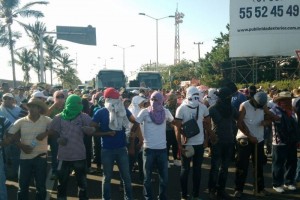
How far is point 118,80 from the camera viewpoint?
24875mm

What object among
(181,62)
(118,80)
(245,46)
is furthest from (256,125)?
(181,62)

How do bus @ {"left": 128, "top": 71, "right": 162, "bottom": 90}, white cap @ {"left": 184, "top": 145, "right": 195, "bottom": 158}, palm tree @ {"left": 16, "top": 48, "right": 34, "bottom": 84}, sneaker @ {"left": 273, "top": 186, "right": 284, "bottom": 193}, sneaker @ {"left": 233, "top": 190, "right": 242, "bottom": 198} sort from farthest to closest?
palm tree @ {"left": 16, "top": 48, "right": 34, "bottom": 84}
bus @ {"left": 128, "top": 71, "right": 162, "bottom": 90}
sneaker @ {"left": 273, "top": 186, "right": 284, "bottom": 193}
sneaker @ {"left": 233, "top": 190, "right": 242, "bottom": 198}
white cap @ {"left": 184, "top": 145, "right": 195, "bottom": 158}

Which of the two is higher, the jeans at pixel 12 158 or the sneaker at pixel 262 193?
the jeans at pixel 12 158

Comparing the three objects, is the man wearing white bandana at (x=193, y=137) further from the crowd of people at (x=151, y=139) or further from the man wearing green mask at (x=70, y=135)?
the man wearing green mask at (x=70, y=135)

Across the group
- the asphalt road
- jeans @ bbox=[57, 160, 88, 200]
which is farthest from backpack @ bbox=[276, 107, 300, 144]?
jeans @ bbox=[57, 160, 88, 200]

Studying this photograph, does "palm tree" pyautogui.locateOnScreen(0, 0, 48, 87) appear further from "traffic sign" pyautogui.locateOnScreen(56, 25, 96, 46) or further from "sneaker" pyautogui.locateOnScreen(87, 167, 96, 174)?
"sneaker" pyautogui.locateOnScreen(87, 167, 96, 174)

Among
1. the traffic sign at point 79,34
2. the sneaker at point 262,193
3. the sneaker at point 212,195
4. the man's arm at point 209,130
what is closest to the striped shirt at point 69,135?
the man's arm at point 209,130

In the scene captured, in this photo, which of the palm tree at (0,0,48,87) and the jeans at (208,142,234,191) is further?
the palm tree at (0,0,48,87)

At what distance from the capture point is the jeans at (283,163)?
7.38 metres

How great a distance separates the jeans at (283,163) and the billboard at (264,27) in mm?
23492

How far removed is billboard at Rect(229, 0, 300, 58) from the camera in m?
29.3

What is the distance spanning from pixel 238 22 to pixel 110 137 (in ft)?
85.1

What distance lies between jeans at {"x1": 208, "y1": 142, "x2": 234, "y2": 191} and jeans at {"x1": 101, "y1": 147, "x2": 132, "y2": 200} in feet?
5.27

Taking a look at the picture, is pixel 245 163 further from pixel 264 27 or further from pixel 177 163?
pixel 264 27
